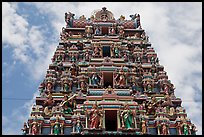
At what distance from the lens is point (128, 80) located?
79.0 ft

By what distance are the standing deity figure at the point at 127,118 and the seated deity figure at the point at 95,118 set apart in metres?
1.12

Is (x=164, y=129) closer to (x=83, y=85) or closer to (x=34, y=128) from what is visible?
(x=83, y=85)

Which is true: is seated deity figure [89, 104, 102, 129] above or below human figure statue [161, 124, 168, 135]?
above

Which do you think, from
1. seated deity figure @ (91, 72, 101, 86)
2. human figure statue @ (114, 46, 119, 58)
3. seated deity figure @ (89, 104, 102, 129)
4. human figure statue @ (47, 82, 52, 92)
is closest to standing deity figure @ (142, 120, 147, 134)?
seated deity figure @ (89, 104, 102, 129)

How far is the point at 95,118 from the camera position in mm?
19453

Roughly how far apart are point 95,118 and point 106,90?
2821 mm

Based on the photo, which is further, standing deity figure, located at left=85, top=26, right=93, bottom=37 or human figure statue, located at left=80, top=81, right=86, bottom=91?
standing deity figure, located at left=85, top=26, right=93, bottom=37

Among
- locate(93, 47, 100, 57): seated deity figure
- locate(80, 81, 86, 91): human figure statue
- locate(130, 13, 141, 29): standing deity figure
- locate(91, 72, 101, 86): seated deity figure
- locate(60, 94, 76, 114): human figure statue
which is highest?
locate(130, 13, 141, 29): standing deity figure

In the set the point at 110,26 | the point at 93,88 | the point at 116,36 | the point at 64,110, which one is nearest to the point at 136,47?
A: the point at 116,36

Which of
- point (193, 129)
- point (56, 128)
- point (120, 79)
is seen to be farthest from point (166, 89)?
point (56, 128)

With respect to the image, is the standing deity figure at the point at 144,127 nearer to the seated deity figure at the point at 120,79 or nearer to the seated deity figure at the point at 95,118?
the seated deity figure at the point at 95,118

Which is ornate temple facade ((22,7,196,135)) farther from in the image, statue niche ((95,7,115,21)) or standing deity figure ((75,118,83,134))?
statue niche ((95,7,115,21))

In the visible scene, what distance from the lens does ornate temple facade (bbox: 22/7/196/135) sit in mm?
19531

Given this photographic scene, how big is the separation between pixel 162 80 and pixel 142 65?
101 inches
